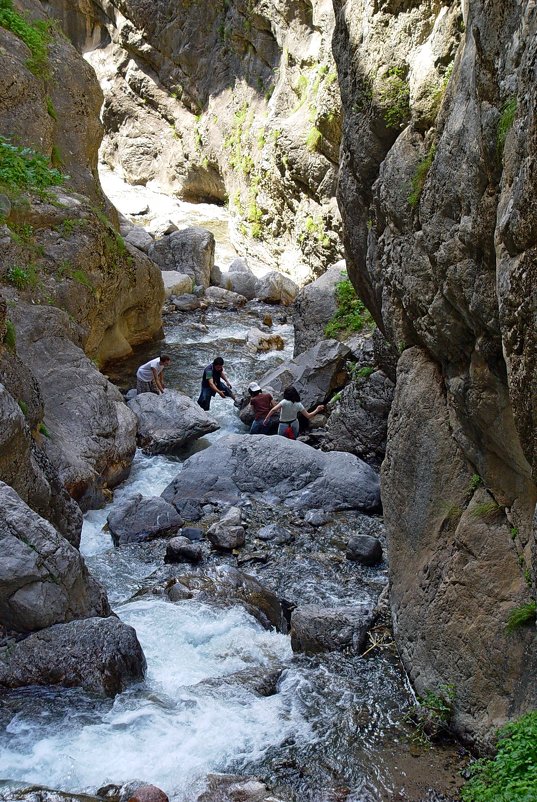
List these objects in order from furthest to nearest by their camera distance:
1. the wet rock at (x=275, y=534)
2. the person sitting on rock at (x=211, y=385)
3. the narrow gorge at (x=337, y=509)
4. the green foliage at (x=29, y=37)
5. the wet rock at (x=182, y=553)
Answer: the green foliage at (x=29, y=37) < the person sitting on rock at (x=211, y=385) < the wet rock at (x=275, y=534) < the wet rock at (x=182, y=553) < the narrow gorge at (x=337, y=509)

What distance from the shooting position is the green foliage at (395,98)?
7.04 metres

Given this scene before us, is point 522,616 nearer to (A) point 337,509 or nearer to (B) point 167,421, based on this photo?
(A) point 337,509

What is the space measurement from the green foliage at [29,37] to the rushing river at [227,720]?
1313 centimetres

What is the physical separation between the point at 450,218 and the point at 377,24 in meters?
3.03

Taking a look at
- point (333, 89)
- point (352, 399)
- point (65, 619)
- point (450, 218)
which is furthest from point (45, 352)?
point (333, 89)

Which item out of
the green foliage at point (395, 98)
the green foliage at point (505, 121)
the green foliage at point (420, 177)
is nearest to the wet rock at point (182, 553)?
the green foliage at point (420, 177)

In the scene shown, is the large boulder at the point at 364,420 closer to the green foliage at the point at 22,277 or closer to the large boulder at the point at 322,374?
the large boulder at the point at 322,374

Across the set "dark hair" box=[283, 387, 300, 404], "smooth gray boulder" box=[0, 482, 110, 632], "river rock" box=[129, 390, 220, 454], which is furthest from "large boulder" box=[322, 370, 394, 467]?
"smooth gray boulder" box=[0, 482, 110, 632]

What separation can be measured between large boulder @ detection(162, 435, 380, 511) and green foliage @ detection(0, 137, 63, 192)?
Answer: 696cm

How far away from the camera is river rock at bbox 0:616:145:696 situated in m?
6.32

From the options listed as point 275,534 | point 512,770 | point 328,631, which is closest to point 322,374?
point 275,534

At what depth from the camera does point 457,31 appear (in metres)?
6.17

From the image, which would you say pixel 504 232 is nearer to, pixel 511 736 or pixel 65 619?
pixel 511 736

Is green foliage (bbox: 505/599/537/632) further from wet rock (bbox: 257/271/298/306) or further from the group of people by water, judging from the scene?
wet rock (bbox: 257/271/298/306)
